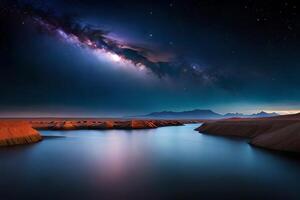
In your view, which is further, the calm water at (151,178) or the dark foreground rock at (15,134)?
the dark foreground rock at (15,134)

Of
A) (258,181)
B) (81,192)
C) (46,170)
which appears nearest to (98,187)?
(81,192)

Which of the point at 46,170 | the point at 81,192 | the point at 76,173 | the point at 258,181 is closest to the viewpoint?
the point at 81,192

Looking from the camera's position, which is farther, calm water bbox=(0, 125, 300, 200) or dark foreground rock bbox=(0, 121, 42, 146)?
dark foreground rock bbox=(0, 121, 42, 146)

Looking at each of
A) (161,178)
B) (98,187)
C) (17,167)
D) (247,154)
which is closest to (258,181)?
(161,178)

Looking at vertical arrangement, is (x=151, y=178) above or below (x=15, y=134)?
below

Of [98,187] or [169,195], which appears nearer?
[169,195]

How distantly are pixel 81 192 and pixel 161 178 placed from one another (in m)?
6.43

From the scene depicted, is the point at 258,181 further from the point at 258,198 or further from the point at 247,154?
the point at 247,154

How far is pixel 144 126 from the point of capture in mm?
113438

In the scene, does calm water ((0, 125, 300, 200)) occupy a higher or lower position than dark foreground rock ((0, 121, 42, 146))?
lower

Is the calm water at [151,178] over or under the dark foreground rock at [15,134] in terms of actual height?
under

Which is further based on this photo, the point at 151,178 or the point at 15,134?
the point at 15,134

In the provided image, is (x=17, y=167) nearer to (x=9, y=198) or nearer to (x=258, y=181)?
(x=9, y=198)

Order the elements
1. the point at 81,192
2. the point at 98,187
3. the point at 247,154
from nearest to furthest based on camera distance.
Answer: the point at 81,192 < the point at 98,187 < the point at 247,154
